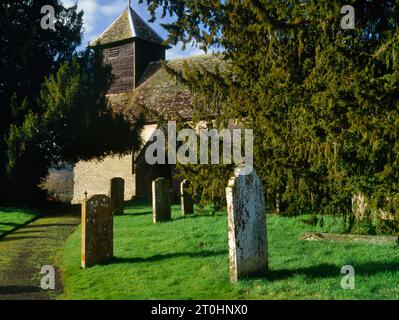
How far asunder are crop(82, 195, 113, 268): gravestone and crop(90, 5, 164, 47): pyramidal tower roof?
20.6m

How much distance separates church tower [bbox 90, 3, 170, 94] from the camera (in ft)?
88.9

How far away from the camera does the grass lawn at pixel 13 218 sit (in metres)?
12.5

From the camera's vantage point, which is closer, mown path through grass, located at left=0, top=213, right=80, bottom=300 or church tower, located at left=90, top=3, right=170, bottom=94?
mown path through grass, located at left=0, top=213, right=80, bottom=300

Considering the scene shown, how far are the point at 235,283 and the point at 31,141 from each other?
1290 centimetres

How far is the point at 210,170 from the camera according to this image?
8945 millimetres

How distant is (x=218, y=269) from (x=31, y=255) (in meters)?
4.43

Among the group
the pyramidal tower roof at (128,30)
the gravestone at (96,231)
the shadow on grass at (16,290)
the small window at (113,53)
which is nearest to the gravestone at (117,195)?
the gravestone at (96,231)

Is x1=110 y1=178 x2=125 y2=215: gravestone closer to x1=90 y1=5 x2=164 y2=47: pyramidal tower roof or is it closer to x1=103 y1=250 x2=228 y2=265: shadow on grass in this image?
x1=103 y1=250 x2=228 y2=265: shadow on grass

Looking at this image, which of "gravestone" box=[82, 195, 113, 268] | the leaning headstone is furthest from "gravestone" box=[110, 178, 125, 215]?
the leaning headstone

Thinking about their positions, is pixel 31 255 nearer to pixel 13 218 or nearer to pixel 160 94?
pixel 13 218

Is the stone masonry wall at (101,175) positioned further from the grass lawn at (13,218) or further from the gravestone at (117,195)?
the gravestone at (117,195)
